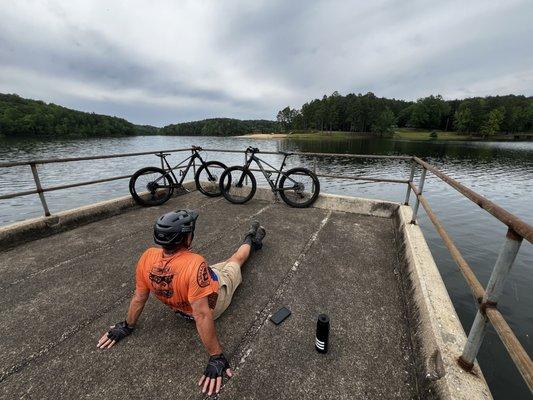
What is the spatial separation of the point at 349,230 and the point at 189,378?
3536mm

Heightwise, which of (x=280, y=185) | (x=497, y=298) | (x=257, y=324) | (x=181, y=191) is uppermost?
(x=497, y=298)

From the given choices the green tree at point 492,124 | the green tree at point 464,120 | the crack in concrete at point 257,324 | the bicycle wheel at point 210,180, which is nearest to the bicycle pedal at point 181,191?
the bicycle wheel at point 210,180

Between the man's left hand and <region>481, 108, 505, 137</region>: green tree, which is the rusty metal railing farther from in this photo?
<region>481, 108, 505, 137</region>: green tree

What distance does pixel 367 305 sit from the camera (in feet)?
9.38

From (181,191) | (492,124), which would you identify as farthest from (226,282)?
(492,124)

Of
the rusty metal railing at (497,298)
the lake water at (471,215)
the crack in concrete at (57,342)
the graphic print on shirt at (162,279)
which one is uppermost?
the rusty metal railing at (497,298)

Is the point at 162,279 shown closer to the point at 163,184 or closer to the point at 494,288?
the point at 494,288

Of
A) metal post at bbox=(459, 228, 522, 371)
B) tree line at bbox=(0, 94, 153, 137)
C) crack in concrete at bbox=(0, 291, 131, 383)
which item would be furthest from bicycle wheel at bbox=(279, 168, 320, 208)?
tree line at bbox=(0, 94, 153, 137)

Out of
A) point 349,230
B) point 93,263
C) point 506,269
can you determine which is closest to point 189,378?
point 506,269

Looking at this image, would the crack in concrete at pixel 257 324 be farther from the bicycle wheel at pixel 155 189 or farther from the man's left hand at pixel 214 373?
the bicycle wheel at pixel 155 189

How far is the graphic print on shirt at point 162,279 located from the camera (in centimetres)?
214

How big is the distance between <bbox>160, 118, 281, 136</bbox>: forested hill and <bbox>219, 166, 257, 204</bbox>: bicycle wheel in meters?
148

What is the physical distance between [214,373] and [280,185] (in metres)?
4.59

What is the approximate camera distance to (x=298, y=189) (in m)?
6.01
